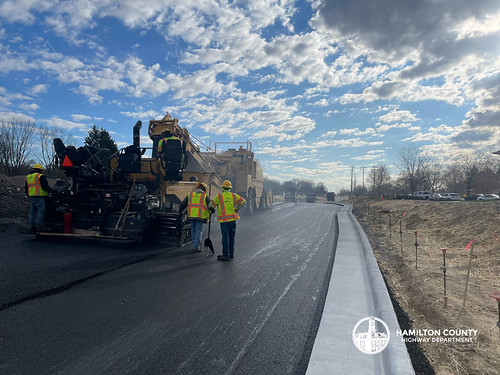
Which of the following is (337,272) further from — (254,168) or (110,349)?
(254,168)

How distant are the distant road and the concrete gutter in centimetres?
15

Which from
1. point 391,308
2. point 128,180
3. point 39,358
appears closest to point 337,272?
point 391,308

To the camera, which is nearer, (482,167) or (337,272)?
(337,272)

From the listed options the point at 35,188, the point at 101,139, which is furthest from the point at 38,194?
the point at 101,139

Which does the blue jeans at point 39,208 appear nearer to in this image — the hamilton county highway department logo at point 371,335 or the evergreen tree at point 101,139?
the hamilton county highway department logo at point 371,335

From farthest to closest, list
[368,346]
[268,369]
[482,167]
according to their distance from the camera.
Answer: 1. [482,167]
2. [368,346]
3. [268,369]

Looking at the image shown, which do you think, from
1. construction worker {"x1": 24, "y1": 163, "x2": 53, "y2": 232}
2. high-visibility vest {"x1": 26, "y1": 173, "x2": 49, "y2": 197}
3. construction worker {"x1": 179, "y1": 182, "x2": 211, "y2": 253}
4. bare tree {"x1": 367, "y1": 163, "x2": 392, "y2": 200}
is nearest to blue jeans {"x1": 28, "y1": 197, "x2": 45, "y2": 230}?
construction worker {"x1": 24, "y1": 163, "x2": 53, "y2": 232}

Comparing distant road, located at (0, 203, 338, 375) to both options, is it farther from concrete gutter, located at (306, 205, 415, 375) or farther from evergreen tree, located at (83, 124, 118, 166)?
evergreen tree, located at (83, 124, 118, 166)

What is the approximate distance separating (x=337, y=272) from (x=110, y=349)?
4.13m

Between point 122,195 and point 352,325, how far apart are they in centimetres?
610

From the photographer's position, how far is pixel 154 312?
3.74 meters

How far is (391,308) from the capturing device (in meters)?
3.90

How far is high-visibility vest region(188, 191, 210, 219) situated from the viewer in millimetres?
7016

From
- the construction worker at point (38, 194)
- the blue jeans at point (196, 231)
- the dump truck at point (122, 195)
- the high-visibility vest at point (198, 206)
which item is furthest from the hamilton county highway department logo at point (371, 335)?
the construction worker at point (38, 194)
